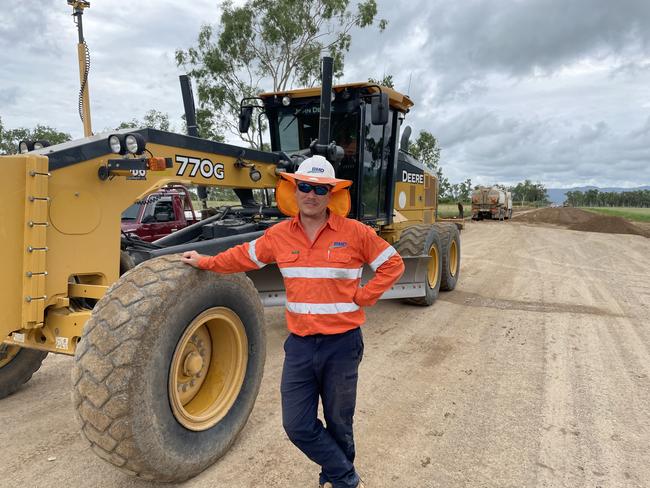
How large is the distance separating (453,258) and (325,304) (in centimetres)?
668

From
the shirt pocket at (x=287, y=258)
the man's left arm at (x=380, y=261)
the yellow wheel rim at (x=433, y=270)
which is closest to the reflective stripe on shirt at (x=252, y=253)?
the shirt pocket at (x=287, y=258)

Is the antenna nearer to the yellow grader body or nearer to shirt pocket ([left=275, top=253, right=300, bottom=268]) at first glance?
the yellow grader body

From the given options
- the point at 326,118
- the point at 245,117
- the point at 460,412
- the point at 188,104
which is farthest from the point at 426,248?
the point at 188,104

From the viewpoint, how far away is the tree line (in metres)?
133

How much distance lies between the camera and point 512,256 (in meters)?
13.9

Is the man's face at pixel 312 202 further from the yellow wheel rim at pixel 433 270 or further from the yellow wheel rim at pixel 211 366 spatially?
the yellow wheel rim at pixel 433 270

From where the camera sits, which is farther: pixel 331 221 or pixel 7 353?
pixel 7 353

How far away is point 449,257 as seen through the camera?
27.1ft

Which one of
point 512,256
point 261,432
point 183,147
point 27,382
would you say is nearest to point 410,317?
point 261,432

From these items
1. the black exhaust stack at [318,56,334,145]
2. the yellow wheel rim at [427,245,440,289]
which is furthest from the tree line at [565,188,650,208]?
the black exhaust stack at [318,56,334,145]

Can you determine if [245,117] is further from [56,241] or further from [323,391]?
[323,391]

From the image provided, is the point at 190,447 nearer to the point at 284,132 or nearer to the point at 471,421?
the point at 471,421

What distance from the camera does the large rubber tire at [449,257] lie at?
801 centimetres

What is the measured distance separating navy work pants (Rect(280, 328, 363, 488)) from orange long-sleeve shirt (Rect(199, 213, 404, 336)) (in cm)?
8
